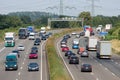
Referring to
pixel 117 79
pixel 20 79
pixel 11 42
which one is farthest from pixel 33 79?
pixel 11 42

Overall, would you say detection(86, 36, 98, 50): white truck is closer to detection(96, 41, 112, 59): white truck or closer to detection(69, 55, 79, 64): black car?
detection(96, 41, 112, 59): white truck

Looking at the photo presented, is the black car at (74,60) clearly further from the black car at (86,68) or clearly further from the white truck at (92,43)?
the white truck at (92,43)

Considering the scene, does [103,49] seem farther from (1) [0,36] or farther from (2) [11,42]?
(1) [0,36]

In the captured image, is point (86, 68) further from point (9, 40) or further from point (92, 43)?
point (9, 40)

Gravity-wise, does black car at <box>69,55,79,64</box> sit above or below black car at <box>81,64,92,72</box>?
below

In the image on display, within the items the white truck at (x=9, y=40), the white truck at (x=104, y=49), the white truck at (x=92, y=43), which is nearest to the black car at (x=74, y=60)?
the white truck at (x=104, y=49)

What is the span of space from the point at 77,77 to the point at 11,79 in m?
7.39

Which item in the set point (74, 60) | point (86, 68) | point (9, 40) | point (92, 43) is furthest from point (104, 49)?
point (9, 40)

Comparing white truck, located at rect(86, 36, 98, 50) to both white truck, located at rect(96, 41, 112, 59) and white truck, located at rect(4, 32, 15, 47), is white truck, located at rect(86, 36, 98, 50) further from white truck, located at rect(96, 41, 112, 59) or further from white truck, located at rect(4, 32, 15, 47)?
white truck, located at rect(4, 32, 15, 47)

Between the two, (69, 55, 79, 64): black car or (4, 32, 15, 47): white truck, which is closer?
(69, 55, 79, 64): black car

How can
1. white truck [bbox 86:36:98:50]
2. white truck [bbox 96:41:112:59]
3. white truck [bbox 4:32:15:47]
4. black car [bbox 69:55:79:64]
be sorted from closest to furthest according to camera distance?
black car [bbox 69:55:79:64] < white truck [bbox 96:41:112:59] < white truck [bbox 86:36:98:50] < white truck [bbox 4:32:15:47]

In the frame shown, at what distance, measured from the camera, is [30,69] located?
58188mm

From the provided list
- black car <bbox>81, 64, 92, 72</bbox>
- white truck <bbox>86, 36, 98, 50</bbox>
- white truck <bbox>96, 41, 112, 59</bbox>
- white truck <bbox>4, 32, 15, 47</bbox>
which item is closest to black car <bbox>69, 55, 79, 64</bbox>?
white truck <bbox>96, 41, 112, 59</bbox>

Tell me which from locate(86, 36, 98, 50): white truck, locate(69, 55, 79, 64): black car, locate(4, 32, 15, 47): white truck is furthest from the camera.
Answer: locate(4, 32, 15, 47): white truck
